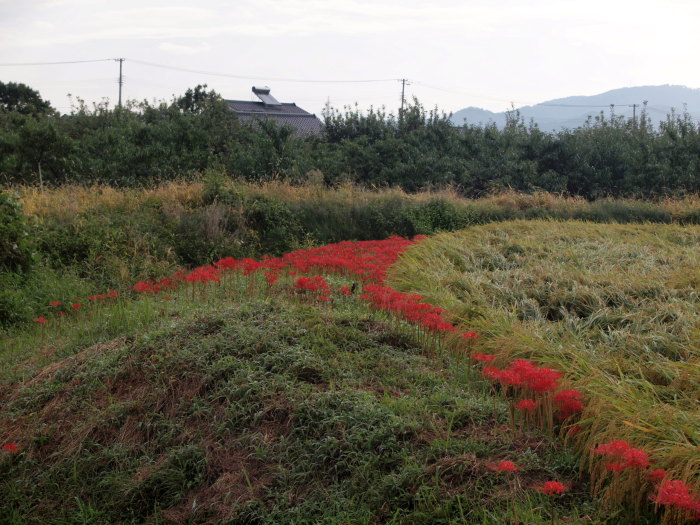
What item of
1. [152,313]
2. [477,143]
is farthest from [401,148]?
[152,313]

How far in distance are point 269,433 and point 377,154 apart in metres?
16.4

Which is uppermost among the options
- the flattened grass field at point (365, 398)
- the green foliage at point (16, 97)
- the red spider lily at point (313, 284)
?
the green foliage at point (16, 97)

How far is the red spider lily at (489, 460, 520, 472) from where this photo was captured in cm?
241

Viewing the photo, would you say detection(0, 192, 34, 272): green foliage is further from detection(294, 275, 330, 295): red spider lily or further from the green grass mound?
detection(294, 275, 330, 295): red spider lily

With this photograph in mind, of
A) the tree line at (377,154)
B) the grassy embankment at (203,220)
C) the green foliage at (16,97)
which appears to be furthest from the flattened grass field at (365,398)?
the green foliage at (16,97)

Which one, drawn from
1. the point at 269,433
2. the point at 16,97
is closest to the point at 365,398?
the point at 269,433

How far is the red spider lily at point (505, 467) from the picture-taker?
241cm

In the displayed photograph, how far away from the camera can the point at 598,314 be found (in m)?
4.72

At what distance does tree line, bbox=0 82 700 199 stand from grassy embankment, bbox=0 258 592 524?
1169cm

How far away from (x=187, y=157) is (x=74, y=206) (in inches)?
331

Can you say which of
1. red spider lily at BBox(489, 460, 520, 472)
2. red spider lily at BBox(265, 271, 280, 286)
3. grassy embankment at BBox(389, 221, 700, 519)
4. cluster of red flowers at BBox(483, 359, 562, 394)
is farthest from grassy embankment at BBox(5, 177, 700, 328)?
red spider lily at BBox(489, 460, 520, 472)

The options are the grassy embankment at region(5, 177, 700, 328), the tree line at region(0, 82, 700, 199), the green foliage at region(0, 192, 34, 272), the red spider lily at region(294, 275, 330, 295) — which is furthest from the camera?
the tree line at region(0, 82, 700, 199)

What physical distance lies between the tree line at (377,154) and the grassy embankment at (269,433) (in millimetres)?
11693

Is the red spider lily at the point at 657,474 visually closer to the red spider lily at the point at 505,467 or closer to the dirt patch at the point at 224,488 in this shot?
the red spider lily at the point at 505,467
